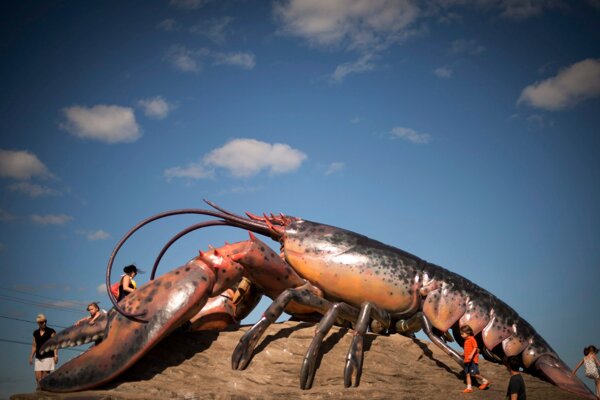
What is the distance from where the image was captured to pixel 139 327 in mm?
6160

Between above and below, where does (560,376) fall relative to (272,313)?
below

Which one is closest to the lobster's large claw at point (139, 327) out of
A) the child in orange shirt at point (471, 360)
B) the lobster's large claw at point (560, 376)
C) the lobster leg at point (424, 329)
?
the lobster leg at point (424, 329)

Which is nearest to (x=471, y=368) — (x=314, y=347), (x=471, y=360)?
(x=471, y=360)

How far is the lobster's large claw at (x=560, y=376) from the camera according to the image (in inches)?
300

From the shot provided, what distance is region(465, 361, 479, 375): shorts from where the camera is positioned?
22.9ft

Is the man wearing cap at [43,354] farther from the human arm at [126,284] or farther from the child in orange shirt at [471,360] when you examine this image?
the child in orange shirt at [471,360]

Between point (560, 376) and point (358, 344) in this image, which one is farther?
point (560, 376)

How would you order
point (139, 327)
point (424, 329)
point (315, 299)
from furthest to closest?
point (424, 329) → point (315, 299) → point (139, 327)

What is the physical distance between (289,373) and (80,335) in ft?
8.58

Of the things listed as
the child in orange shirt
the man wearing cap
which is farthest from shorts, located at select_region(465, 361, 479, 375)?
the man wearing cap

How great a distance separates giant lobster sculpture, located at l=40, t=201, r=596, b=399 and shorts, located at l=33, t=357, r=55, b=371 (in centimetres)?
130

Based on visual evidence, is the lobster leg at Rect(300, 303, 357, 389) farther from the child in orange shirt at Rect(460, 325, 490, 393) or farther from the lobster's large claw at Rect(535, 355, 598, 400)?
the lobster's large claw at Rect(535, 355, 598, 400)

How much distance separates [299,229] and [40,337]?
420 cm

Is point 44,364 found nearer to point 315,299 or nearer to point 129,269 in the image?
point 129,269
